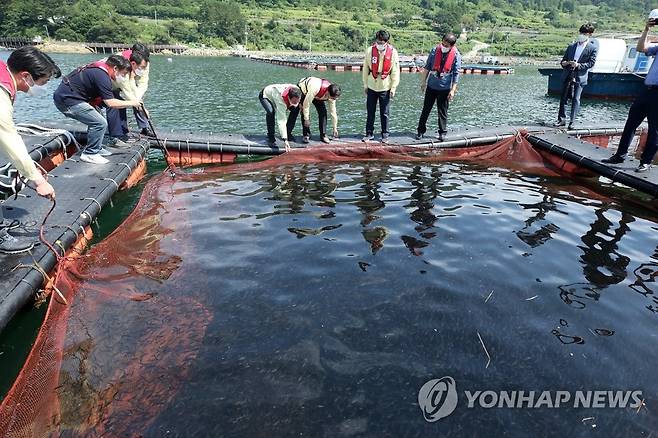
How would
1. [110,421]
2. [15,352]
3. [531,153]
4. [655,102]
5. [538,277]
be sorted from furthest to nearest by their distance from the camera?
1. [531,153]
2. [655,102]
3. [538,277]
4. [15,352]
5. [110,421]

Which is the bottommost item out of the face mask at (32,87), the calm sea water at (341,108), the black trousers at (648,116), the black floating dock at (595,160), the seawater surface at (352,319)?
the calm sea water at (341,108)

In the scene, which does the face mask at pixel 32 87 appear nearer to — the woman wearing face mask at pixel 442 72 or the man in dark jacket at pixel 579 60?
the woman wearing face mask at pixel 442 72

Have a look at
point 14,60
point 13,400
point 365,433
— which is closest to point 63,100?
point 14,60

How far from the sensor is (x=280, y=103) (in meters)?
9.37

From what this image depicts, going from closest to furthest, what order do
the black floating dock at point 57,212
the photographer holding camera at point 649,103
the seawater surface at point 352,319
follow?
1. the seawater surface at point 352,319
2. the black floating dock at point 57,212
3. the photographer holding camera at point 649,103

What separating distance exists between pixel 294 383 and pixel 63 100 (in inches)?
273

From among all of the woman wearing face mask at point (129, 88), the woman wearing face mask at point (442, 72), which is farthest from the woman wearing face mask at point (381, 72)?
the woman wearing face mask at point (129, 88)

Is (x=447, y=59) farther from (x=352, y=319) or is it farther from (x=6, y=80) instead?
(x=6, y=80)

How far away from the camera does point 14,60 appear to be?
4051 millimetres

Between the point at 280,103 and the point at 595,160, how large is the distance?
275 inches

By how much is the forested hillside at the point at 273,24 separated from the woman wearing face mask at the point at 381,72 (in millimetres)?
107611

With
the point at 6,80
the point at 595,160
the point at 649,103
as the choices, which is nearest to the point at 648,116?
the point at 649,103

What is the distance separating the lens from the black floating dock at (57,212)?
4090 mm

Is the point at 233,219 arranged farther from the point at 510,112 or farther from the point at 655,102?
the point at 510,112
